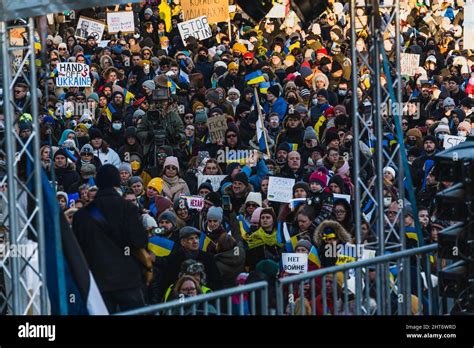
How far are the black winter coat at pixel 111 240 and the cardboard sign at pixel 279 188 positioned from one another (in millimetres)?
4333

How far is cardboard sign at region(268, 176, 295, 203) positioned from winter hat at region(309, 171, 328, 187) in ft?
0.76

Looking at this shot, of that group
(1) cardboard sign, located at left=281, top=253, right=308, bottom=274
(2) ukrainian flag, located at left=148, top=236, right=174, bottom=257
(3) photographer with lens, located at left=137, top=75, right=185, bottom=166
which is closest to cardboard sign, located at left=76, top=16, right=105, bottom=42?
(3) photographer with lens, located at left=137, top=75, right=185, bottom=166

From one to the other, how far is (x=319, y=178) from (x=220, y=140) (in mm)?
3478

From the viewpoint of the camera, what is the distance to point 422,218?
13305mm

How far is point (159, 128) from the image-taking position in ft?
60.7

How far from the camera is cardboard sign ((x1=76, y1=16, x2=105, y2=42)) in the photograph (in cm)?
2528

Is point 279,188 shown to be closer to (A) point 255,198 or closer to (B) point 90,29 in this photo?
(A) point 255,198

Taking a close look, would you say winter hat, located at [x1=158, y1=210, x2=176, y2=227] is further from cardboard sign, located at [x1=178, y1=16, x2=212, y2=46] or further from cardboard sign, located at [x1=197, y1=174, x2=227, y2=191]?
cardboard sign, located at [x1=178, y1=16, x2=212, y2=46]

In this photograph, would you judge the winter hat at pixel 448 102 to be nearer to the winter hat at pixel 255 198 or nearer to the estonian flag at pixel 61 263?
the winter hat at pixel 255 198

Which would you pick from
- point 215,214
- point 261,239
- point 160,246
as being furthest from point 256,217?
point 160,246

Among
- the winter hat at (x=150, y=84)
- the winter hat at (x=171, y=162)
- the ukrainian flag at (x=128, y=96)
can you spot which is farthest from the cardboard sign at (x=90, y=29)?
the winter hat at (x=171, y=162)

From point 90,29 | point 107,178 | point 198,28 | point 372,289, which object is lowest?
point 372,289

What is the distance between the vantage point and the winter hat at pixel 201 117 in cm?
1900

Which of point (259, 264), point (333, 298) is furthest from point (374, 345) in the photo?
point (259, 264)
